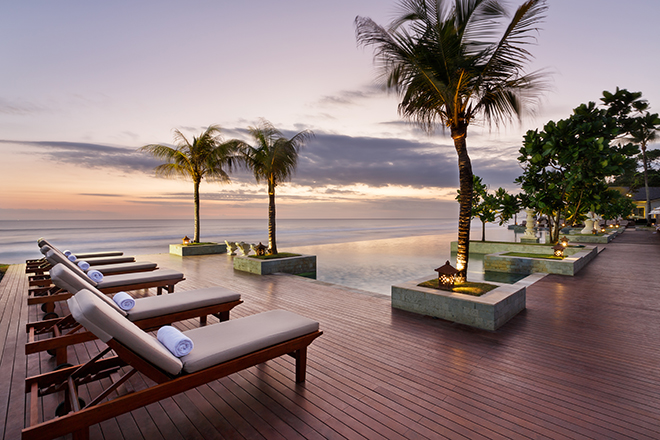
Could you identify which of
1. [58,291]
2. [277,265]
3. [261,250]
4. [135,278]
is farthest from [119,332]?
[261,250]

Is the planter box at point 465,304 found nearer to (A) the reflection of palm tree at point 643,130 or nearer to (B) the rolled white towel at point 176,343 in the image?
(B) the rolled white towel at point 176,343

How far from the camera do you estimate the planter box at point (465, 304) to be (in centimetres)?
382

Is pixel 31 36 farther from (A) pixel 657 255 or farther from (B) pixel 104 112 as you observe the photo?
(A) pixel 657 255

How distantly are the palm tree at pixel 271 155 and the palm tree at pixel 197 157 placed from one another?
8.75 feet

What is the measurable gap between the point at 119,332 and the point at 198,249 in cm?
1092

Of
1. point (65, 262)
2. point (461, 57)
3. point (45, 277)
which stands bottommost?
point (45, 277)

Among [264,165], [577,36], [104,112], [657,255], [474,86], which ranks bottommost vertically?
[657,255]

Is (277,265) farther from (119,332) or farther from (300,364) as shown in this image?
(119,332)

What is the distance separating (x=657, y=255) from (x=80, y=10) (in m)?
20.4

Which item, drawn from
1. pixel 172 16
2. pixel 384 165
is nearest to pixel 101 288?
pixel 172 16

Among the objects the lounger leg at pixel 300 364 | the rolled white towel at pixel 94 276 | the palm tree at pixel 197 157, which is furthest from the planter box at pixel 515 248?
the rolled white towel at pixel 94 276

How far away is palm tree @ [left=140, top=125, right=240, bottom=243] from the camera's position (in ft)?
38.0

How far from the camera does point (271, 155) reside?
866 cm

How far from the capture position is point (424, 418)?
205 centimetres
